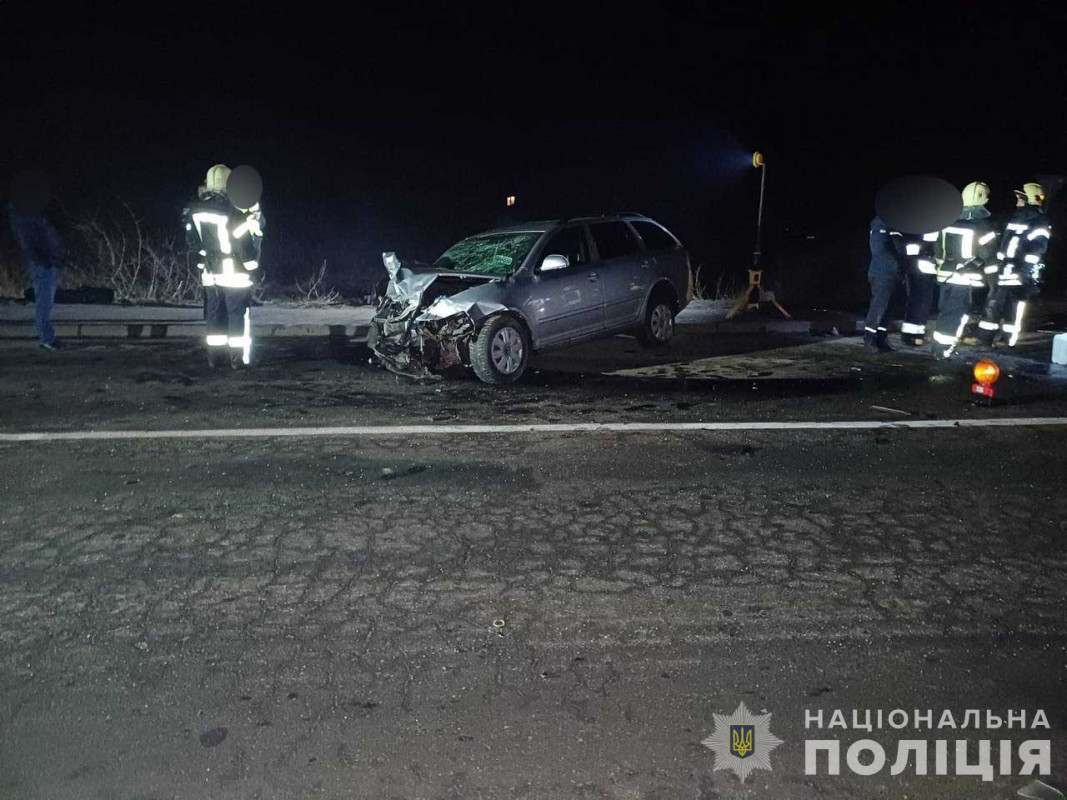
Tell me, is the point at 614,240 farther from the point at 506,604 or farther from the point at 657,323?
the point at 506,604

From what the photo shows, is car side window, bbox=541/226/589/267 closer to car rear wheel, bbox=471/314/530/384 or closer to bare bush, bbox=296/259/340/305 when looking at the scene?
car rear wheel, bbox=471/314/530/384

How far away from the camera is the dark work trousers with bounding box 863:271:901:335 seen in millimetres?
10922

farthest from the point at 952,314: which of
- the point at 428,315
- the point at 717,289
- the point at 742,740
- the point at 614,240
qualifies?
the point at 742,740

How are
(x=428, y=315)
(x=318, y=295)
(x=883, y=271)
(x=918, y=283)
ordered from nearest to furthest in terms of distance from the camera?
(x=428, y=315) < (x=883, y=271) < (x=918, y=283) < (x=318, y=295)

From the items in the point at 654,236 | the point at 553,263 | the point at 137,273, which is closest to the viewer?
the point at 553,263

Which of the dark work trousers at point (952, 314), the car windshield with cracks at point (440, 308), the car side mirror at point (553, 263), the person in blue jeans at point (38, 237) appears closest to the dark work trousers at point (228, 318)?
the car windshield with cracks at point (440, 308)

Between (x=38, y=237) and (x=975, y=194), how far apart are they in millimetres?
10820

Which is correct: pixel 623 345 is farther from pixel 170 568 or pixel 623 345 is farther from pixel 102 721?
pixel 102 721

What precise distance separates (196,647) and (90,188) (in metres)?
28.3

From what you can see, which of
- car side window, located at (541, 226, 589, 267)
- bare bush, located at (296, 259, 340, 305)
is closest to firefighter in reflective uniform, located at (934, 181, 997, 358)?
car side window, located at (541, 226, 589, 267)

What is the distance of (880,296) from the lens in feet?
36.1

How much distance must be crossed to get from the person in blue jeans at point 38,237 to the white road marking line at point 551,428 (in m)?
4.37

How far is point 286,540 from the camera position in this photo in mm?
4887

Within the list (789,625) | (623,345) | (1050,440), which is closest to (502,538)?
(789,625)
